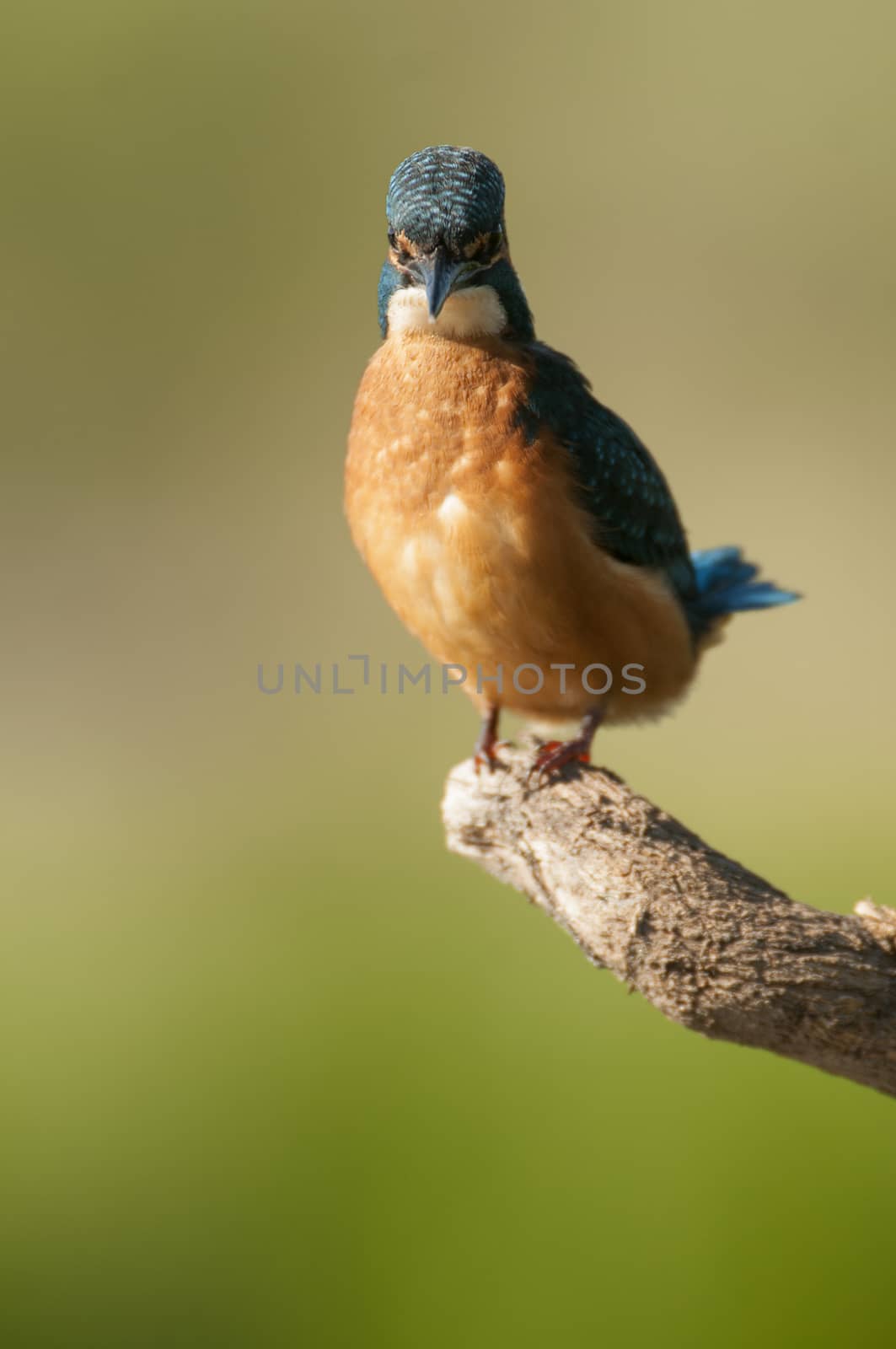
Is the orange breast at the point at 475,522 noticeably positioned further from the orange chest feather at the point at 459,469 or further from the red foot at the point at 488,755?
the red foot at the point at 488,755

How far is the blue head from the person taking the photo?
3.21 m

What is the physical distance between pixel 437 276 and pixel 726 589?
222 cm

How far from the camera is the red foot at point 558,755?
3.90 meters

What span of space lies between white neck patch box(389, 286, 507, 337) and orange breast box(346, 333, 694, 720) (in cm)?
3

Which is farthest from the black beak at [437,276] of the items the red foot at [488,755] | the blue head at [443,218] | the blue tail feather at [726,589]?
the blue tail feather at [726,589]

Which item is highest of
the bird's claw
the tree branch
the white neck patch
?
the white neck patch

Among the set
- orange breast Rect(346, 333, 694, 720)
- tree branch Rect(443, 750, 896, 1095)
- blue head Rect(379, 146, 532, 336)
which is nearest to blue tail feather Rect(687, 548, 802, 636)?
orange breast Rect(346, 333, 694, 720)

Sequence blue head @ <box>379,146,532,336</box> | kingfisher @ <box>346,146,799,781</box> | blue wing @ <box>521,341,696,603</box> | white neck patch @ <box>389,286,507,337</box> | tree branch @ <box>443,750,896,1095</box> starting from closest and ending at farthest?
1. tree branch @ <box>443,750,896,1095</box>
2. blue head @ <box>379,146,532,336</box>
3. white neck patch @ <box>389,286,507,337</box>
4. kingfisher @ <box>346,146,799,781</box>
5. blue wing @ <box>521,341,696,603</box>

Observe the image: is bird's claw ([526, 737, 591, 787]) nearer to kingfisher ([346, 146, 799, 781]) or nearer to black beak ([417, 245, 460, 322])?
kingfisher ([346, 146, 799, 781])

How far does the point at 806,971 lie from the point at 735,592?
228 cm

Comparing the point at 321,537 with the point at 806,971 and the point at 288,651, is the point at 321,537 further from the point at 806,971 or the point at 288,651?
the point at 806,971

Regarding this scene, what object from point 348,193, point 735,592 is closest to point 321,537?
point 348,193

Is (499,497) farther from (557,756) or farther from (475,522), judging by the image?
(557,756)

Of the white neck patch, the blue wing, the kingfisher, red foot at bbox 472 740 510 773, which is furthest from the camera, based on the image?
red foot at bbox 472 740 510 773
